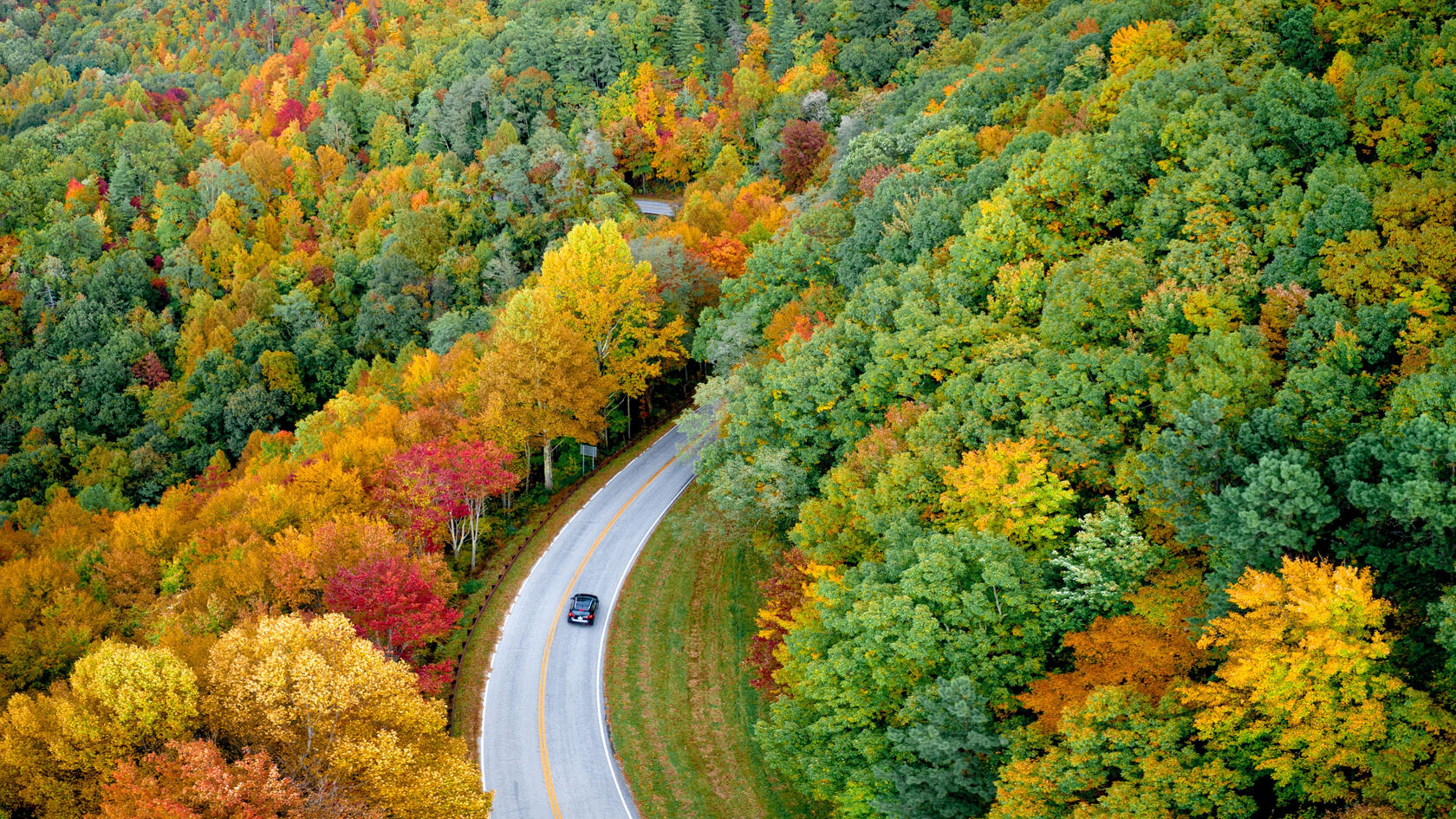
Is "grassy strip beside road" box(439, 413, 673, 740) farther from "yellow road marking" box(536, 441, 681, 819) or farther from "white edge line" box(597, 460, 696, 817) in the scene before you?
"white edge line" box(597, 460, 696, 817)

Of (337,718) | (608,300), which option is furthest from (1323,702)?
(608,300)

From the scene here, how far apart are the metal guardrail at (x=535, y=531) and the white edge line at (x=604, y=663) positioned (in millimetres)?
5321

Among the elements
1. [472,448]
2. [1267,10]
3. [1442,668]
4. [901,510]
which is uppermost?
[1267,10]

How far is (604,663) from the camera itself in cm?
3609

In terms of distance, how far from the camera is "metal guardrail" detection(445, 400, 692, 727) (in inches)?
1373

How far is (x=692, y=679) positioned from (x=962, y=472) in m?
14.2

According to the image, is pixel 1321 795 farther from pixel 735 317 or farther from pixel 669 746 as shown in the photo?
pixel 735 317

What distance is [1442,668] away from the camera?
20.4 meters

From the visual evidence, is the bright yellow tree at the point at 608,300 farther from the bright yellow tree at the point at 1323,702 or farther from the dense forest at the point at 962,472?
the bright yellow tree at the point at 1323,702

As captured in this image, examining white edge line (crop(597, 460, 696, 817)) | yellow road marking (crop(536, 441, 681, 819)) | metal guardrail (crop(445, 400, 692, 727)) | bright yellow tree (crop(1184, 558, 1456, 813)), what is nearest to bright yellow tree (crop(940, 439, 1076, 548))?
bright yellow tree (crop(1184, 558, 1456, 813))

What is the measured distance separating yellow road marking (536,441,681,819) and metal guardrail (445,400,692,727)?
122 inches

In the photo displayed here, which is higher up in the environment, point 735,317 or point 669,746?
point 735,317

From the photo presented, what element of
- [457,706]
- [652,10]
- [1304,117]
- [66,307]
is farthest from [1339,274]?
[66,307]

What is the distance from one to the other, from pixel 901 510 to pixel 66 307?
93.0 m
